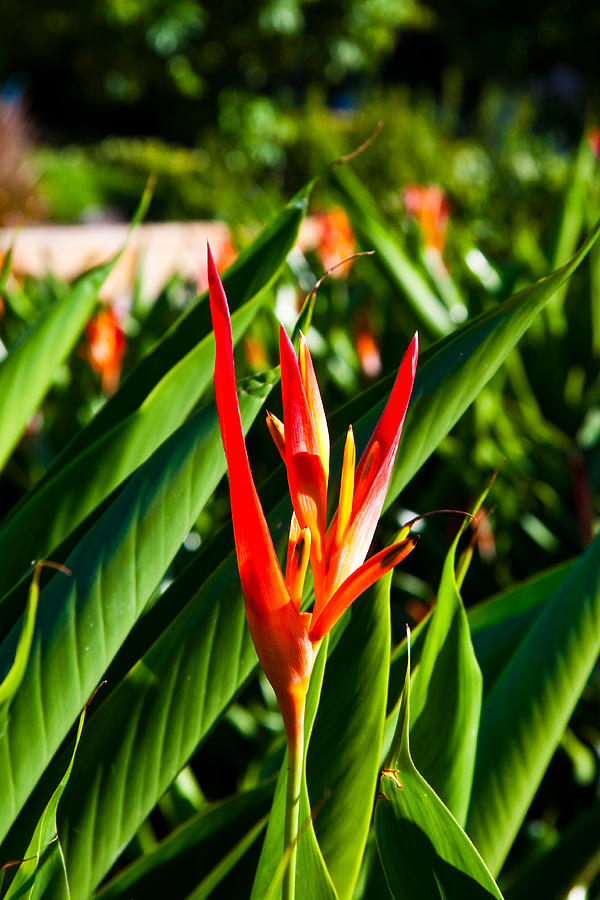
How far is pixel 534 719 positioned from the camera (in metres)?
0.55

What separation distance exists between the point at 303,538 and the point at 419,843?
0.58ft

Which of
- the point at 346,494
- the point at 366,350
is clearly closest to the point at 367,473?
the point at 346,494

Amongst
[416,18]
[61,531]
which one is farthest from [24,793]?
[416,18]

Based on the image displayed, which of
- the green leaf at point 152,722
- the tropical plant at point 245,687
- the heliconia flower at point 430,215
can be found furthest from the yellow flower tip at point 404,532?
the heliconia flower at point 430,215

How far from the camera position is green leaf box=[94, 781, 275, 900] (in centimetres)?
56

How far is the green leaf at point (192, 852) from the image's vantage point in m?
0.56

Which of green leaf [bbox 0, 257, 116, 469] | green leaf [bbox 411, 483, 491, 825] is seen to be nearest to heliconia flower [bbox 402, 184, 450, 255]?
green leaf [bbox 0, 257, 116, 469]

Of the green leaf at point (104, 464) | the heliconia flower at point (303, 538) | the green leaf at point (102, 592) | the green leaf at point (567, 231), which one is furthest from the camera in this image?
the green leaf at point (567, 231)

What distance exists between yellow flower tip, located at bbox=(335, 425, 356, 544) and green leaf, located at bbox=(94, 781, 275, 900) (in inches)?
10.6

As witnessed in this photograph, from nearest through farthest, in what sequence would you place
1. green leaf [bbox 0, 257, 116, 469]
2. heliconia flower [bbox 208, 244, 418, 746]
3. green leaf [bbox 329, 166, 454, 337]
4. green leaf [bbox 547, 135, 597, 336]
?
heliconia flower [bbox 208, 244, 418, 746], green leaf [bbox 0, 257, 116, 469], green leaf [bbox 329, 166, 454, 337], green leaf [bbox 547, 135, 597, 336]

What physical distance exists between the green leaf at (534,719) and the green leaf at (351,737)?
10cm

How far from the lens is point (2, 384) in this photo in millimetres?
728

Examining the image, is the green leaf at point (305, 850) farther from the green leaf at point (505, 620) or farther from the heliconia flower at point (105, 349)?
the heliconia flower at point (105, 349)

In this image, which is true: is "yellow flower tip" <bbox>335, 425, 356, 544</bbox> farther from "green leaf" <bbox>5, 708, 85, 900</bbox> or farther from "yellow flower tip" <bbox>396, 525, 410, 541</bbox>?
"green leaf" <bbox>5, 708, 85, 900</bbox>
